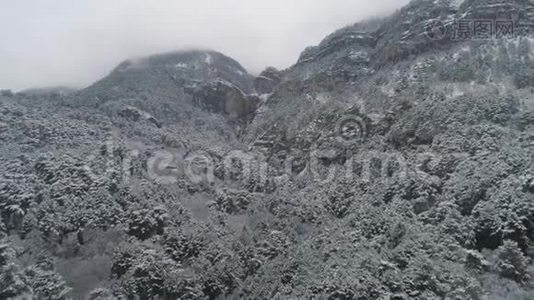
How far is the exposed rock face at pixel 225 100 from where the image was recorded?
378 ft

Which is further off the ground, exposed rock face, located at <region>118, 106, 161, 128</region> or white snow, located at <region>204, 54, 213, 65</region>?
white snow, located at <region>204, 54, 213, 65</region>

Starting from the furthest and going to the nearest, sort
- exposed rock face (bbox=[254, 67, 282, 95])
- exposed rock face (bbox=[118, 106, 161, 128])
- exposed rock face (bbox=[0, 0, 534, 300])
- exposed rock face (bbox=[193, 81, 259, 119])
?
exposed rock face (bbox=[254, 67, 282, 95]) < exposed rock face (bbox=[193, 81, 259, 119]) < exposed rock face (bbox=[118, 106, 161, 128]) < exposed rock face (bbox=[0, 0, 534, 300])

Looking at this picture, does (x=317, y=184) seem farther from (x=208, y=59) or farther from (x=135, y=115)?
(x=208, y=59)

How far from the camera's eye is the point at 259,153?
84.9 m

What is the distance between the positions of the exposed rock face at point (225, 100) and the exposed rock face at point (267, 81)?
6.28 meters

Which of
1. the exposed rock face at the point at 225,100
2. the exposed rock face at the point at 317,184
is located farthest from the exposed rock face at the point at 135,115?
the exposed rock face at the point at 225,100

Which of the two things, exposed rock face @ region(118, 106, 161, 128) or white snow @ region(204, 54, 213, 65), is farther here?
white snow @ region(204, 54, 213, 65)

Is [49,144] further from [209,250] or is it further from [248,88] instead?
[248,88]

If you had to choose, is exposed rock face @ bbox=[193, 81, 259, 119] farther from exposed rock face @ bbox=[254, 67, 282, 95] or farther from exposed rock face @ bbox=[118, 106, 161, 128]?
exposed rock face @ bbox=[118, 106, 161, 128]

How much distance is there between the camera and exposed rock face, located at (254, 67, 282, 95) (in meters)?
121

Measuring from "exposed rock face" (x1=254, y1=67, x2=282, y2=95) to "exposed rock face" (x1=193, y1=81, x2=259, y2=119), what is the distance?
628 cm

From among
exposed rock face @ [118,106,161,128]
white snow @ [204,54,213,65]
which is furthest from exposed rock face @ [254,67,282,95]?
exposed rock face @ [118,106,161,128]

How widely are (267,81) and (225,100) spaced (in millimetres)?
12184

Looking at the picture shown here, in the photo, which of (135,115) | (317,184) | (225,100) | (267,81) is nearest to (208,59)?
(267,81)
